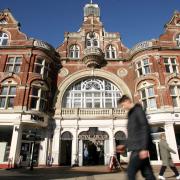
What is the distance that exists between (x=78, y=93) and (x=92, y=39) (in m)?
8.40

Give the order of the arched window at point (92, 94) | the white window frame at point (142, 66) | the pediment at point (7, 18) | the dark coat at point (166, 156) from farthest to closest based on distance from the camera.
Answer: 1. the pediment at point (7, 18)
2. the arched window at point (92, 94)
3. the white window frame at point (142, 66)
4. the dark coat at point (166, 156)

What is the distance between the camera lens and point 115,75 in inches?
988

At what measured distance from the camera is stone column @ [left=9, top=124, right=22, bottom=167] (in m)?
18.6

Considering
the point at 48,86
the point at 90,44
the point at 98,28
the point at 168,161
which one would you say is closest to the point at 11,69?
the point at 48,86

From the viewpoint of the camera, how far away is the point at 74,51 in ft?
89.5

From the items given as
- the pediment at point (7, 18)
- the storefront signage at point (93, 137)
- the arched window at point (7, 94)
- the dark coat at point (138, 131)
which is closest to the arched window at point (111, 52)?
the storefront signage at point (93, 137)

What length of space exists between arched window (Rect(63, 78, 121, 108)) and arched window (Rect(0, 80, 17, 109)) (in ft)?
19.3

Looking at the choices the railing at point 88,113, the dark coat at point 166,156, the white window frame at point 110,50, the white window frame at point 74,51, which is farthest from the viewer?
the white window frame at point 110,50

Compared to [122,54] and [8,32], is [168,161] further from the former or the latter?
[8,32]

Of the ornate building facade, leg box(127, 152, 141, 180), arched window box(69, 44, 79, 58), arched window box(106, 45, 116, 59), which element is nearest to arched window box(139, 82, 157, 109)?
the ornate building facade

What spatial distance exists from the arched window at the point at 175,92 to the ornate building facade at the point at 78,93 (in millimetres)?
39

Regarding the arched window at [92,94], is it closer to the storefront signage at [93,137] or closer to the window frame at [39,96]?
the window frame at [39,96]

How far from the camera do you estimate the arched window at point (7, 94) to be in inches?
835

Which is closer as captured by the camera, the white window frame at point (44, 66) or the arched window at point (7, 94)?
the arched window at point (7, 94)
